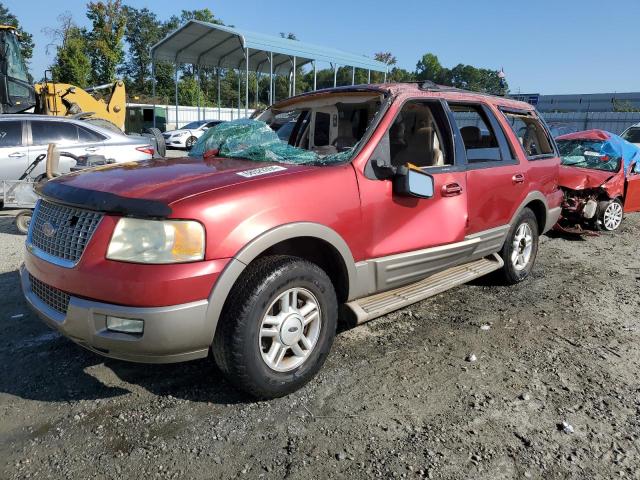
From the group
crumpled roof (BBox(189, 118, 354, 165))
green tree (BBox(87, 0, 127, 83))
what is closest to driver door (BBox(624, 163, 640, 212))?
crumpled roof (BBox(189, 118, 354, 165))

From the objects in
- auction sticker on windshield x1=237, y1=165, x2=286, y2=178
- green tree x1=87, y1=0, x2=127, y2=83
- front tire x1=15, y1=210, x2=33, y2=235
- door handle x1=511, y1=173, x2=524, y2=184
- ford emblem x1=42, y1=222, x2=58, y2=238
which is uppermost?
green tree x1=87, y1=0, x2=127, y2=83

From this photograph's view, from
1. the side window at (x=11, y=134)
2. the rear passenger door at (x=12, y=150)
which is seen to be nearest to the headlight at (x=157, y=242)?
the rear passenger door at (x=12, y=150)

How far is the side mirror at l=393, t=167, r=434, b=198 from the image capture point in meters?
3.36

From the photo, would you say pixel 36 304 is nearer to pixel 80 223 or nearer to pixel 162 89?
pixel 80 223

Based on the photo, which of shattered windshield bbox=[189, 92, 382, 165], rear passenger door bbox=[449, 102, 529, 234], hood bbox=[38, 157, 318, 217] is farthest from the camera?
rear passenger door bbox=[449, 102, 529, 234]

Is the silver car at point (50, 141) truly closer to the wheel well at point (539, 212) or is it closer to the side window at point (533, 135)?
the side window at point (533, 135)

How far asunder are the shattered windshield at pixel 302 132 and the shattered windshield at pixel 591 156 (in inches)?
214

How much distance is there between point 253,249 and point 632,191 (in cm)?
798

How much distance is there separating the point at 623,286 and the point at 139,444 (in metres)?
5.02

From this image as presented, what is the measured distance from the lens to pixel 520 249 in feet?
16.9

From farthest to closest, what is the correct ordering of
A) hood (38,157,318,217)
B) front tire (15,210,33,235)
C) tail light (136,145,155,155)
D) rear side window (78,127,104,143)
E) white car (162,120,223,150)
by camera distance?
white car (162,120,223,150) → tail light (136,145,155,155) → rear side window (78,127,104,143) → front tire (15,210,33,235) → hood (38,157,318,217)

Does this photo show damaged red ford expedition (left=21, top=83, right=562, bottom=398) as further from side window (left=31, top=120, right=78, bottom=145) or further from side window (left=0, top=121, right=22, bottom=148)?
side window (left=0, top=121, right=22, bottom=148)

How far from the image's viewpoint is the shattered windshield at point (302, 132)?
362 centimetres

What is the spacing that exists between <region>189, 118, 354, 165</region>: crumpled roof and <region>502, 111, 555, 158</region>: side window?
2584mm
